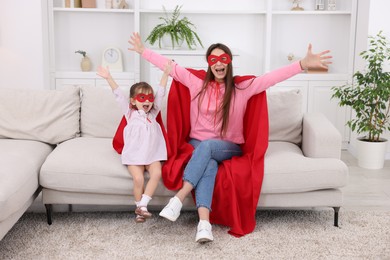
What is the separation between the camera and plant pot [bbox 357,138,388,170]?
4.61 m

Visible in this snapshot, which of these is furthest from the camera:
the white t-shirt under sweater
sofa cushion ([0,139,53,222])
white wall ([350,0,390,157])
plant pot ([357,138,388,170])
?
white wall ([350,0,390,157])

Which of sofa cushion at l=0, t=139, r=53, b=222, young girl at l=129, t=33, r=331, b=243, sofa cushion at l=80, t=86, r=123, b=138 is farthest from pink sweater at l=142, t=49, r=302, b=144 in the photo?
sofa cushion at l=0, t=139, r=53, b=222

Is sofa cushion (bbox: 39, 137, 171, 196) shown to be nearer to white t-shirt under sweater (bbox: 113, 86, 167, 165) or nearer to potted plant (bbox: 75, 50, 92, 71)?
white t-shirt under sweater (bbox: 113, 86, 167, 165)

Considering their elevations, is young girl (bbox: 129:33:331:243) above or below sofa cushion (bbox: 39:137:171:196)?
above

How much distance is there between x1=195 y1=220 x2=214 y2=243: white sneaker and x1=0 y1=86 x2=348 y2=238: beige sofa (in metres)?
0.28

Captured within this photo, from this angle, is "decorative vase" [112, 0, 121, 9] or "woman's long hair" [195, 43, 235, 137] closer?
"woman's long hair" [195, 43, 235, 137]

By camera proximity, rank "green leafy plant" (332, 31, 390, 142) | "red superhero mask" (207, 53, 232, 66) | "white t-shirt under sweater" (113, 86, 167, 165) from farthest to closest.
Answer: "green leafy plant" (332, 31, 390, 142) < "red superhero mask" (207, 53, 232, 66) < "white t-shirt under sweater" (113, 86, 167, 165)

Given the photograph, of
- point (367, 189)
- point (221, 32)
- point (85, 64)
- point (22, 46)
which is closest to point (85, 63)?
point (85, 64)

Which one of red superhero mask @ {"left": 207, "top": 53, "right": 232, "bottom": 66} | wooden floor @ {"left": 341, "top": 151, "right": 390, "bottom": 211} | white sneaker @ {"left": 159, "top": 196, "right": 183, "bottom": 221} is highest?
red superhero mask @ {"left": 207, "top": 53, "right": 232, "bottom": 66}

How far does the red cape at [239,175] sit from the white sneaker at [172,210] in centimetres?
11

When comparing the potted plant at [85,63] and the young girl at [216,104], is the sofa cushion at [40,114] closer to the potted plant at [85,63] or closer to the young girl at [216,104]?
the young girl at [216,104]

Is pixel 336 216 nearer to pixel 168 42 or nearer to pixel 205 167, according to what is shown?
pixel 205 167

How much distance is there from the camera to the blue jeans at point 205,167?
2.98 m

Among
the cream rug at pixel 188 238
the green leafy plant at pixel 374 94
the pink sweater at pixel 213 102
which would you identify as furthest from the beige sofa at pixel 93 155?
the green leafy plant at pixel 374 94
